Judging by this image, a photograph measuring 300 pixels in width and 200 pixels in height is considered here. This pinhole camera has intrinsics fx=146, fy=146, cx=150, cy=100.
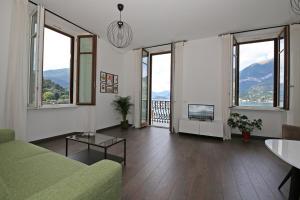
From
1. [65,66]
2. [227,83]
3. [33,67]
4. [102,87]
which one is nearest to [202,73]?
[227,83]

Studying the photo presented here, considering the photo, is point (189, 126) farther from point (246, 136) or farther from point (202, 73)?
point (202, 73)

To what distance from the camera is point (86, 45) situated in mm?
4098

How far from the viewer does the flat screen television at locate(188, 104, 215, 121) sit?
432 cm

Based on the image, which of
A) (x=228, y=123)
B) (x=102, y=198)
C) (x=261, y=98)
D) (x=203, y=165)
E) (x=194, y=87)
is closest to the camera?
(x=102, y=198)

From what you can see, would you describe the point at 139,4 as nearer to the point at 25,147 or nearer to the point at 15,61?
the point at 15,61

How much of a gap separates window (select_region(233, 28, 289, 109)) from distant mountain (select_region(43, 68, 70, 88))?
4.80m

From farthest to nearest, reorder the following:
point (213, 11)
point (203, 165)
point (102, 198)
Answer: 1. point (213, 11)
2. point (203, 165)
3. point (102, 198)

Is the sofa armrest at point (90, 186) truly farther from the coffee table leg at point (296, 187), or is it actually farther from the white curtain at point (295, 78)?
the white curtain at point (295, 78)

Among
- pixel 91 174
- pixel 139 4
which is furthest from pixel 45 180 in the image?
pixel 139 4

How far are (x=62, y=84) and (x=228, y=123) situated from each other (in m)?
4.68

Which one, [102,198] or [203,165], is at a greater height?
[102,198]

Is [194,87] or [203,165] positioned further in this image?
[194,87]

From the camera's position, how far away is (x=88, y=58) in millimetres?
4105

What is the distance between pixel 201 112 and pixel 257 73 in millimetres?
2060
